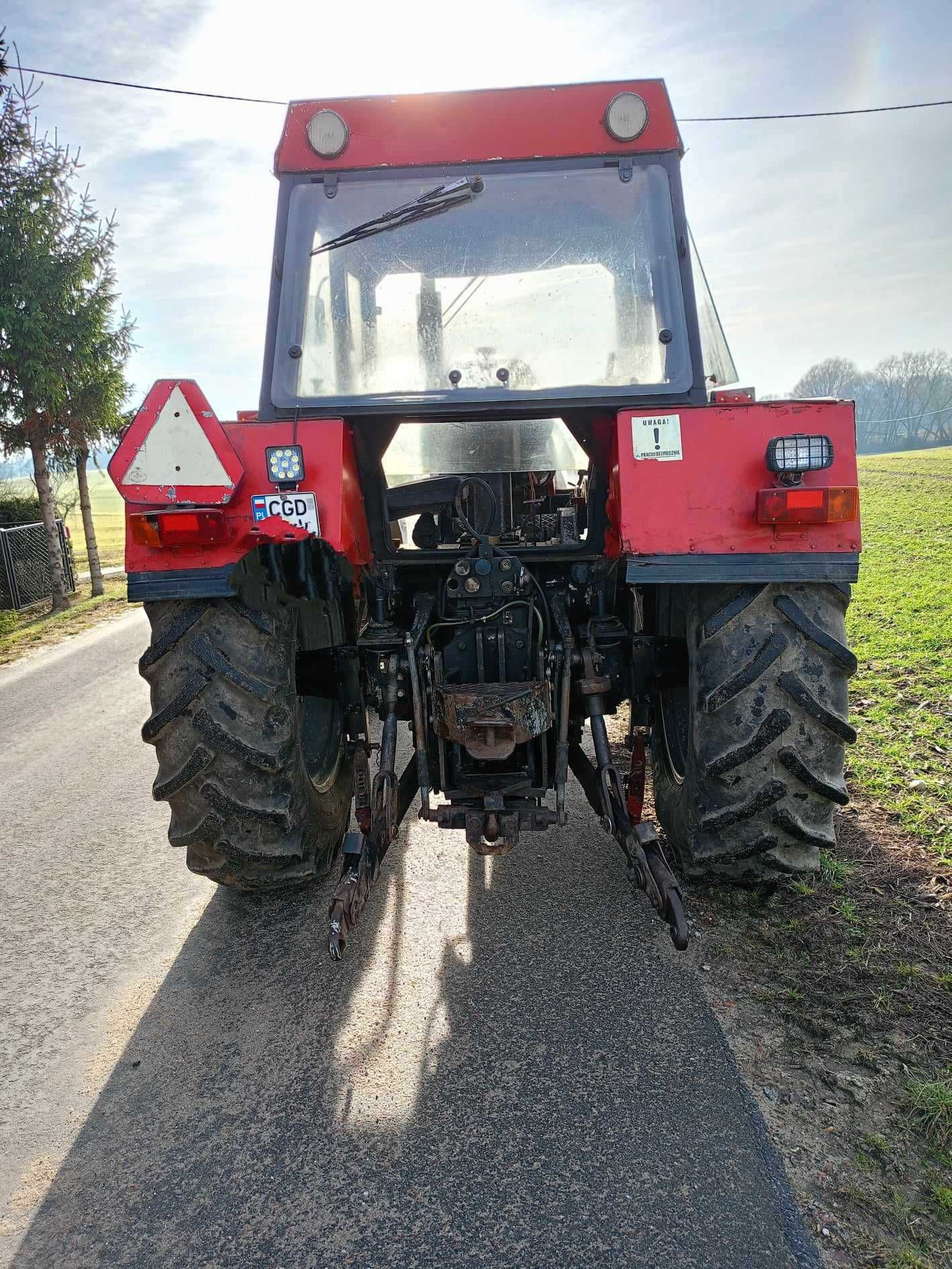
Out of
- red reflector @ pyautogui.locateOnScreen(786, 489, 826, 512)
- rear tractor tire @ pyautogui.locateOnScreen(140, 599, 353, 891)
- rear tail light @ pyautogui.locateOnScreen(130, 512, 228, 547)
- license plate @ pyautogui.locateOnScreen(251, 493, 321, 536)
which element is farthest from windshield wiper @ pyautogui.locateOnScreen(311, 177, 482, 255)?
red reflector @ pyautogui.locateOnScreen(786, 489, 826, 512)

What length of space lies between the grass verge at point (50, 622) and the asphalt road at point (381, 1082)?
23.7ft

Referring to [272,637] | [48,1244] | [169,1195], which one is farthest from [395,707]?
[48,1244]

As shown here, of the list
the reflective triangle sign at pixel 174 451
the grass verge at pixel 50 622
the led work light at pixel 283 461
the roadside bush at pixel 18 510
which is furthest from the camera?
the roadside bush at pixel 18 510

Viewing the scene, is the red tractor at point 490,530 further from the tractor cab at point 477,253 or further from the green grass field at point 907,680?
the green grass field at point 907,680

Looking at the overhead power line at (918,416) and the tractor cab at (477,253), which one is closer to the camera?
the tractor cab at (477,253)

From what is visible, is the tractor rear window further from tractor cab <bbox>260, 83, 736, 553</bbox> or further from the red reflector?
the red reflector

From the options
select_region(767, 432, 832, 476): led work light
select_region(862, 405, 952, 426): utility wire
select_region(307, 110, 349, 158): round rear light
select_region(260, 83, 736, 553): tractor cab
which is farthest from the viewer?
select_region(862, 405, 952, 426): utility wire

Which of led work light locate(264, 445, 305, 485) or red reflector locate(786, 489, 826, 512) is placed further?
led work light locate(264, 445, 305, 485)

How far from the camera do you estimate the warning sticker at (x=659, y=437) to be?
272 cm

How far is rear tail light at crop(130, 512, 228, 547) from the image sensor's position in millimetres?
2736

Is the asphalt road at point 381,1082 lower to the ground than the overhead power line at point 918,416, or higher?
lower

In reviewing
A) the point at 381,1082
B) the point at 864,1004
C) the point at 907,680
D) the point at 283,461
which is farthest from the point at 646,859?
the point at 907,680

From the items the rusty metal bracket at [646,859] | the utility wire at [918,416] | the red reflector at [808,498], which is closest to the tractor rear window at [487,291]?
the red reflector at [808,498]

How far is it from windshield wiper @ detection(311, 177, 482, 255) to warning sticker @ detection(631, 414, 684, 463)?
117 centimetres
